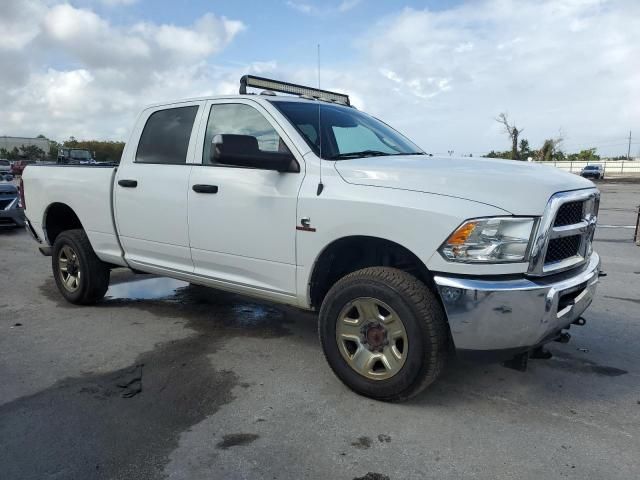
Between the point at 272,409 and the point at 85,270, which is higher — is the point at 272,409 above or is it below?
below

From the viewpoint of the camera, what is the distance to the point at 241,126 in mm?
4195

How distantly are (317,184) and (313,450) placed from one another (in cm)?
164

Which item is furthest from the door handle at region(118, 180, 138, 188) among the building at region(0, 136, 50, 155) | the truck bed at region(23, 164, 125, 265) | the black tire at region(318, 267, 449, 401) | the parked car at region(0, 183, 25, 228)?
the building at region(0, 136, 50, 155)

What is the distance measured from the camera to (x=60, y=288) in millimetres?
5758

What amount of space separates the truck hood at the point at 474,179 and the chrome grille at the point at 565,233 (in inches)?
2.6

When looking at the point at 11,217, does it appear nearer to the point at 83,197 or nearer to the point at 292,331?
the point at 83,197

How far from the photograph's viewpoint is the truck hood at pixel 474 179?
2920mm

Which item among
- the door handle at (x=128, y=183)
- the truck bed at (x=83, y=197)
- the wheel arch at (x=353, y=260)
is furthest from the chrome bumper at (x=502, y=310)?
the truck bed at (x=83, y=197)

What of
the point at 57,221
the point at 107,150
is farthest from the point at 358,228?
the point at 107,150

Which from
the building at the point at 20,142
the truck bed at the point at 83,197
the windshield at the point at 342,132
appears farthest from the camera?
the building at the point at 20,142

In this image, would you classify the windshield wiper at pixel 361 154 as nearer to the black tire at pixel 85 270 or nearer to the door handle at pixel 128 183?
the door handle at pixel 128 183

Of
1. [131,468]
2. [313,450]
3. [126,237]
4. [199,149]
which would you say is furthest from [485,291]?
[126,237]

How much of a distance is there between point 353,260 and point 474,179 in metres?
1.09

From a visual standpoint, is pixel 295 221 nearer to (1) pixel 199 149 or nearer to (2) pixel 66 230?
(1) pixel 199 149
